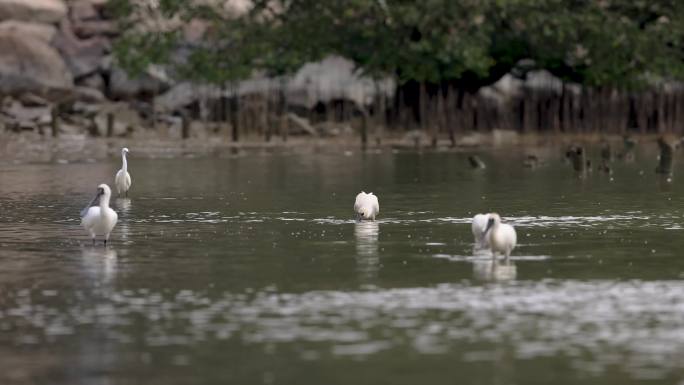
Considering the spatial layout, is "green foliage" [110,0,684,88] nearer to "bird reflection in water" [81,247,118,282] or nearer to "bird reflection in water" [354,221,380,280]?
"bird reflection in water" [354,221,380,280]

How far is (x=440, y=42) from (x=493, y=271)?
38.3 metres

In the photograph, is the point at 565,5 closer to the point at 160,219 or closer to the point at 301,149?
the point at 301,149

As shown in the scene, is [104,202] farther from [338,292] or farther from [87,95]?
[87,95]

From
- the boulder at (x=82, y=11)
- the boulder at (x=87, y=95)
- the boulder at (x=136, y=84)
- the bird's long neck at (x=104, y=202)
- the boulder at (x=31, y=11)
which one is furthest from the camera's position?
the boulder at (x=82, y=11)

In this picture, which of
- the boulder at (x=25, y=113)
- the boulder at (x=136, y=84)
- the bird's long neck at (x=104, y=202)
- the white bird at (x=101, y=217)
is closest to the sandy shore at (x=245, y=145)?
the boulder at (x=25, y=113)

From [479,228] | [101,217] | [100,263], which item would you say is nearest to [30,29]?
[101,217]

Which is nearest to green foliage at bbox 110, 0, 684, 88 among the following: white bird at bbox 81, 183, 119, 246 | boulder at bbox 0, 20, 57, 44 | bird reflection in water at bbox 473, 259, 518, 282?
boulder at bbox 0, 20, 57, 44

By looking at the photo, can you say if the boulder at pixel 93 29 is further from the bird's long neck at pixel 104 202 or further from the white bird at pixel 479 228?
the white bird at pixel 479 228

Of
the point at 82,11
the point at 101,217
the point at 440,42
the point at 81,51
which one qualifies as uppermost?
the point at 82,11

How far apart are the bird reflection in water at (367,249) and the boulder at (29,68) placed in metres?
47.6

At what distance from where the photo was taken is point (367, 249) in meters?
22.1

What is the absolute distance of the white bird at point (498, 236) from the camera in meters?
20.2

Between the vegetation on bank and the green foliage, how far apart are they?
1.7 inches

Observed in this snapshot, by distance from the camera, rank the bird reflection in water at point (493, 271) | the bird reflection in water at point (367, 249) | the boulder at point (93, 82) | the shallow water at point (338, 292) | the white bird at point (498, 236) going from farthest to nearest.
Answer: the boulder at point (93, 82)
the white bird at point (498, 236)
the bird reflection in water at point (367, 249)
the bird reflection in water at point (493, 271)
the shallow water at point (338, 292)
